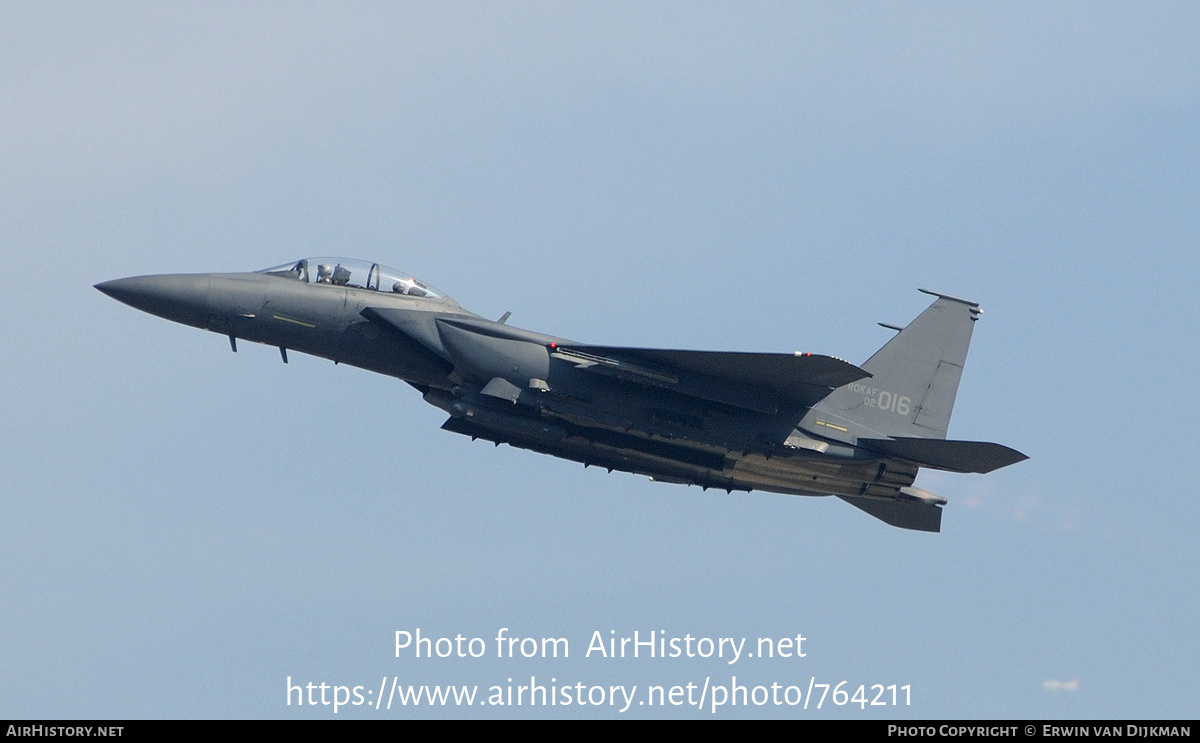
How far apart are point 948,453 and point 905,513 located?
2873mm

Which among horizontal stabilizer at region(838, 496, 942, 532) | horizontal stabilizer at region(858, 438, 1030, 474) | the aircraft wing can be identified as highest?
the aircraft wing

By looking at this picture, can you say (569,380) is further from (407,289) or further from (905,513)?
(905,513)

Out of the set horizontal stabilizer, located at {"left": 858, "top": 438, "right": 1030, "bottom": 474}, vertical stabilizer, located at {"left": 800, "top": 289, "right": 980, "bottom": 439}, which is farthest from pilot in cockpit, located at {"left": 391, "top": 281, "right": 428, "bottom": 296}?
horizontal stabilizer, located at {"left": 858, "top": 438, "right": 1030, "bottom": 474}

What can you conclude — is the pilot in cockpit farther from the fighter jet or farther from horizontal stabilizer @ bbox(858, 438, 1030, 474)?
horizontal stabilizer @ bbox(858, 438, 1030, 474)

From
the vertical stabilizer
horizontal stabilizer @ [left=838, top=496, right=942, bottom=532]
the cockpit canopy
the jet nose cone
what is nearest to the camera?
the jet nose cone

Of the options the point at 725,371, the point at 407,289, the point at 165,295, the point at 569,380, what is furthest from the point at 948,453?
the point at 165,295

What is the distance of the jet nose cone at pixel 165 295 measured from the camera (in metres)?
23.1

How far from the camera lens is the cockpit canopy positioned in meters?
23.9

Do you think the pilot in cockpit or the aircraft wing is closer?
the aircraft wing

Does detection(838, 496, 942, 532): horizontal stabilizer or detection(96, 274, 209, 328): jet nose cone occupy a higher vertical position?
detection(96, 274, 209, 328): jet nose cone

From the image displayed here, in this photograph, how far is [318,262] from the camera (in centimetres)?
2406

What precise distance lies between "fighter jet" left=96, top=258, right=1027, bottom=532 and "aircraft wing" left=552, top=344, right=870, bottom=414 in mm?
23
